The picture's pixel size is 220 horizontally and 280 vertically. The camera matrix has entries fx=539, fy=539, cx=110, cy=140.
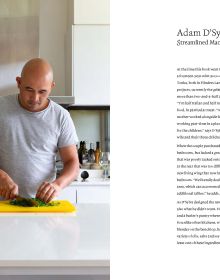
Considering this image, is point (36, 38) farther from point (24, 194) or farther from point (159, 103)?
point (159, 103)

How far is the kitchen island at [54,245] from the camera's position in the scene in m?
1.15

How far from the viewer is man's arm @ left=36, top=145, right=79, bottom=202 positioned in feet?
6.33

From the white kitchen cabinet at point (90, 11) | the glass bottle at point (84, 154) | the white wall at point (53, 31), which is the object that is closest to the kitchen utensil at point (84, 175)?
the glass bottle at point (84, 154)

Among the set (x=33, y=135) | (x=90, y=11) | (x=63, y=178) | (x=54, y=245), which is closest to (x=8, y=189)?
(x=63, y=178)

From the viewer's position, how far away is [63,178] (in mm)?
2164

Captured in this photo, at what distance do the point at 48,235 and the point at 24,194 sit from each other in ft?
2.97

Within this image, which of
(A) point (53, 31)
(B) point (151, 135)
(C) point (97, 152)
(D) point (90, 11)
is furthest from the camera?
(A) point (53, 31)

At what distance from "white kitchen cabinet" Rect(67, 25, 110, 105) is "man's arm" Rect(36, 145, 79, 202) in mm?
1266

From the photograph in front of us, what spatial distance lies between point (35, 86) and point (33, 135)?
21 cm

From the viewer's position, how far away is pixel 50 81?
7.61 feet

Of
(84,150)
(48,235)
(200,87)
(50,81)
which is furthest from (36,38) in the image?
(200,87)

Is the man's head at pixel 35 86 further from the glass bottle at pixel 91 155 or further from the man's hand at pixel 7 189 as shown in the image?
the glass bottle at pixel 91 155

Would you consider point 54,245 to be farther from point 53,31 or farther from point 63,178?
point 53,31

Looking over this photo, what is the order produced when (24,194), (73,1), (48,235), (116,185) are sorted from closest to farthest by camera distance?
(116,185) < (48,235) < (24,194) < (73,1)
